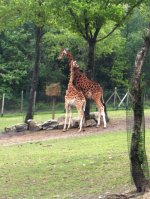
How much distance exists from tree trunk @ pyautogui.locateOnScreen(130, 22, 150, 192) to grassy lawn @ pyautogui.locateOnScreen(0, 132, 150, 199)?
39.1 inches

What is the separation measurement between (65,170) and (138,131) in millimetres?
3363

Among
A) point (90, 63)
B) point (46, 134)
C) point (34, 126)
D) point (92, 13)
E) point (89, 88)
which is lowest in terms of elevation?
point (46, 134)

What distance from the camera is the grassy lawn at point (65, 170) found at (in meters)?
8.34

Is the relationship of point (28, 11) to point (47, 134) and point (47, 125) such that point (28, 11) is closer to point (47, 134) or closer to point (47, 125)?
point (47, 125)

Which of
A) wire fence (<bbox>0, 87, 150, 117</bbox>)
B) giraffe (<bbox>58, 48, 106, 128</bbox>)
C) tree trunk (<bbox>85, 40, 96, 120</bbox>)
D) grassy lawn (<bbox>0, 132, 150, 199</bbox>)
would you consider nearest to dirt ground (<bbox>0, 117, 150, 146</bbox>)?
giraffe (<bbox>58, 48, 106, 128</bbox>)

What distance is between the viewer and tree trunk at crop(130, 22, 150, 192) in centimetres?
692

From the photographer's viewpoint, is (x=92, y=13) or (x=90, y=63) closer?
(x=92, y=13)

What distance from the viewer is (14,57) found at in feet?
129

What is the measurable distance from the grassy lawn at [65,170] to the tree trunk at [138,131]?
0.99 meters

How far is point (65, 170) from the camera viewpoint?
996 centimetres

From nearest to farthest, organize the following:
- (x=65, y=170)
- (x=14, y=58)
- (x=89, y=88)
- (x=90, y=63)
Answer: (x=65, y=170), (x=89, y=88), (x=90, y=63), (x=14, y=58)

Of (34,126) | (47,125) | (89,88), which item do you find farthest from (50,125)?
(89,88)

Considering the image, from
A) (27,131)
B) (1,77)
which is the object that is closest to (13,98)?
(1,77)

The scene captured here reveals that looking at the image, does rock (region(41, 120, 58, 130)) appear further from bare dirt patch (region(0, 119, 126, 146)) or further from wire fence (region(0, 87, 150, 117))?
wire fence (region(0, 87, 150, 117))
